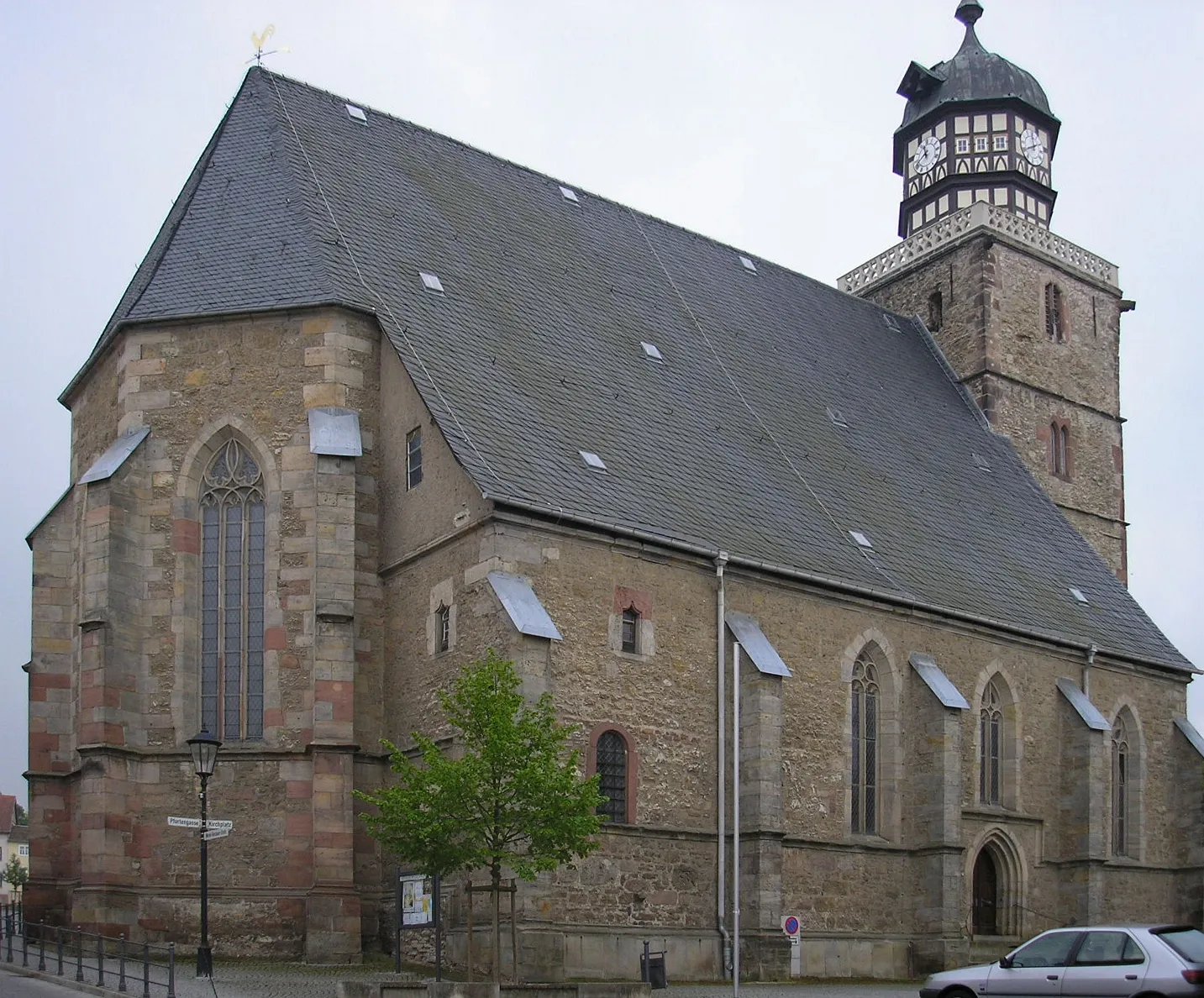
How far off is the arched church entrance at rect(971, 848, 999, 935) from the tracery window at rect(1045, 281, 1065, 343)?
16.1 meters

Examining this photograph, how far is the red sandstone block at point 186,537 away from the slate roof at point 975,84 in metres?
25.7

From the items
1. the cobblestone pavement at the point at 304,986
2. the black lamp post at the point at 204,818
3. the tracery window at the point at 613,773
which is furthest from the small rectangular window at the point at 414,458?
the cobblestone pavement at the point at 304,986

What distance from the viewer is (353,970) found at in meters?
22.6

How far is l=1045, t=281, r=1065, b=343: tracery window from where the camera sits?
4175 centimetres

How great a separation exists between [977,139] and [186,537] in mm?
26341

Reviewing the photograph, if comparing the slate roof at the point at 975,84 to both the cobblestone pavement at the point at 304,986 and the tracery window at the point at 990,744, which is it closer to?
the tracery window at the point at 990,744

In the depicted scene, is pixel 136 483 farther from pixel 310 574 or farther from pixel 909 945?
pixel 909 945

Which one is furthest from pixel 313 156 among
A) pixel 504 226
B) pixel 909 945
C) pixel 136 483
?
pixel 909 945

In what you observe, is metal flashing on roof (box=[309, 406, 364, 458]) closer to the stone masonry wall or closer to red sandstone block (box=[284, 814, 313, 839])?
red sandstone block (box=[284, 814, 313, 839])

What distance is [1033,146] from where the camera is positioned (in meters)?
43.4

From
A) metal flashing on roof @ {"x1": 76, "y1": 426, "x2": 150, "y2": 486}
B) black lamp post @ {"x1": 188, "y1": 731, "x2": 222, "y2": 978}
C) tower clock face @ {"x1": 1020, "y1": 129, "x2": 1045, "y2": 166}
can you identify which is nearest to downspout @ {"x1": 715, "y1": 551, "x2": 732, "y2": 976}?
black lamp post @ {"x1": 188, "y1": 731, "x2": 222, "y2": 978}

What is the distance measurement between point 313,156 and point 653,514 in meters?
9.19

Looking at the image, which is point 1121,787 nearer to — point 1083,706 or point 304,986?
point 1083,706

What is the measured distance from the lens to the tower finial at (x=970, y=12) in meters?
44.6
